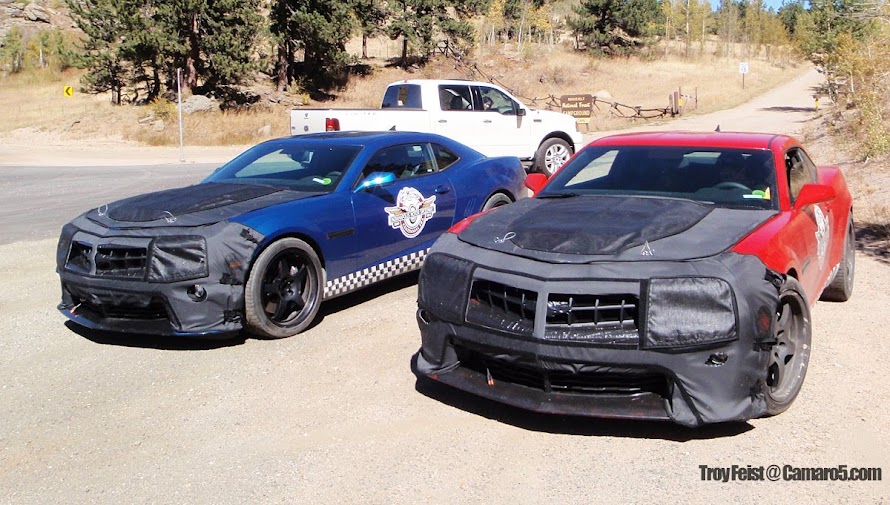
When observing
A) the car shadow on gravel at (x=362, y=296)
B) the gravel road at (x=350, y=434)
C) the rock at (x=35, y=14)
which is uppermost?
the rock at (x=35, y=14)

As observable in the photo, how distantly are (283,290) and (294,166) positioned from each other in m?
1.55

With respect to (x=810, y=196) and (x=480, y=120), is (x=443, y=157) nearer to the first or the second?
(x=810, y=196)

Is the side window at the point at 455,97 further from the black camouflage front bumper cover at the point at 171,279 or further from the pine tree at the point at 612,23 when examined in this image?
the pine tree at the point at 612,23

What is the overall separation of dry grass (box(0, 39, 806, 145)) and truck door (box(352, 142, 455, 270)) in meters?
26.3

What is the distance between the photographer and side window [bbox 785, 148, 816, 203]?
556 cm

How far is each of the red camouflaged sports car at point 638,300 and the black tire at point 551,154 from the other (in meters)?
10.5

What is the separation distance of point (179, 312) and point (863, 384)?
14.7ft

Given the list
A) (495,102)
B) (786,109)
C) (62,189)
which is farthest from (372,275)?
(786,109)

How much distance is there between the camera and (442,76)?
176 ft

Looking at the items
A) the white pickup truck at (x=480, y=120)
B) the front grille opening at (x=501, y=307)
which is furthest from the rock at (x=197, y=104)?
the front grille opening at (x=501, y=307)

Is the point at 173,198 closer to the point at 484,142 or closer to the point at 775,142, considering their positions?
the point at 775,142

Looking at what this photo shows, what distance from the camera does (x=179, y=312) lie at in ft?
19.0

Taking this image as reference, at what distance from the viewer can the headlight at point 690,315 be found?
13.0 feet

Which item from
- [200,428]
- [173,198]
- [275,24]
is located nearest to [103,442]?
[200,428]
